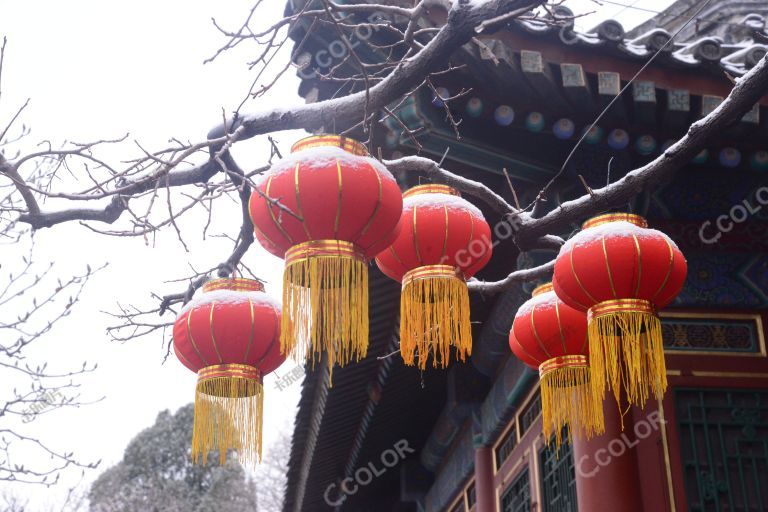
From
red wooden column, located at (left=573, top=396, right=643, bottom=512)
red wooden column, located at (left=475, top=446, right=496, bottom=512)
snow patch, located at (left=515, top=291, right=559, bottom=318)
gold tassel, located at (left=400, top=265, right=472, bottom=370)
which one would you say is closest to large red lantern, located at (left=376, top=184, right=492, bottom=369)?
gold tassel, located at (left=400, top=265, right=472, bottom=370)

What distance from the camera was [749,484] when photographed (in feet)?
16.7

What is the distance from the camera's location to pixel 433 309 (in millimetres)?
3664

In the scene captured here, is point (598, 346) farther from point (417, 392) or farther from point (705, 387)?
point (417, 392)

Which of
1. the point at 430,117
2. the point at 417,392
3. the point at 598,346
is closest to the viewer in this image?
the point at 598,346

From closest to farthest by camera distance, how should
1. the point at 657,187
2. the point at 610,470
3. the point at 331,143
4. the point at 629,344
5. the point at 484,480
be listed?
the point at 331,143 < the point at 629,344 < the point at 610,470 < the point at 657,187 < the point at 484,480

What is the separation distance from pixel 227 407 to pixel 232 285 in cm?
45

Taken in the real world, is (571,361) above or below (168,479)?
below

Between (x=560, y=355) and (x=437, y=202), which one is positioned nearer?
(x=437, y=202)

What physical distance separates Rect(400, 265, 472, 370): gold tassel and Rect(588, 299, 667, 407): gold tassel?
47 cm

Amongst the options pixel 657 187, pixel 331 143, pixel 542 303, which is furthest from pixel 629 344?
pixel 657 187

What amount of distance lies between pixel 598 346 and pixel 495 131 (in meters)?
2.03

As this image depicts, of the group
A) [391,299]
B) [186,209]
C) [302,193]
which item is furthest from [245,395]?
[391,299]

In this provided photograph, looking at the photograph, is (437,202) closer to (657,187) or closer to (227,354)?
(227,354)

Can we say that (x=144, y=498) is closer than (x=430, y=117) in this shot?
No
